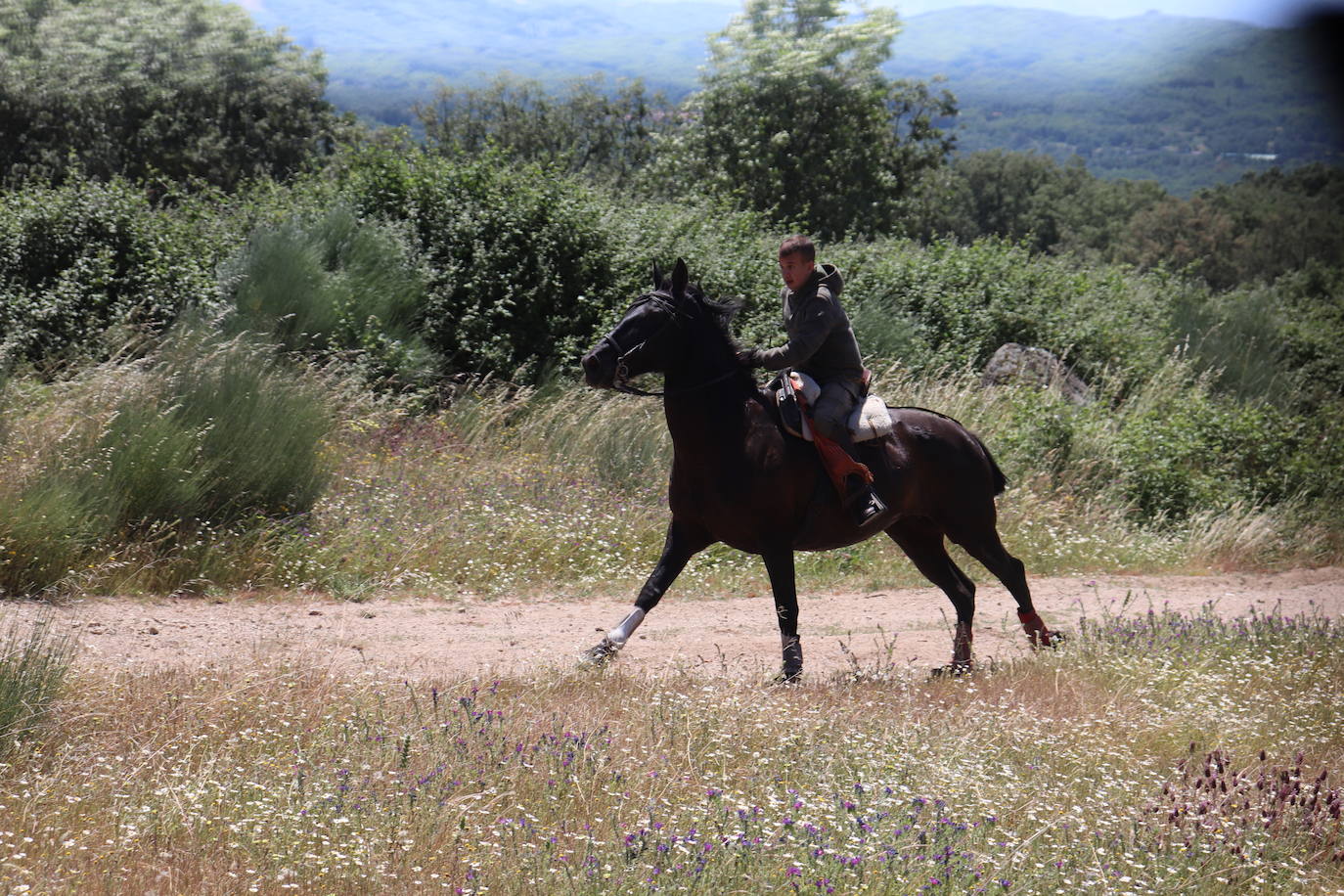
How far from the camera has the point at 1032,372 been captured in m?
17.5

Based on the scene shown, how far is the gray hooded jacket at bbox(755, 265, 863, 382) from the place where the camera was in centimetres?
712

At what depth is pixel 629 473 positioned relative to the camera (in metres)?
13.1

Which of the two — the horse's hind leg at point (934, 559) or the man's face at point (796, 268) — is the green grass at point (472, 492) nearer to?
the horse's hind leg at point (934, 559)

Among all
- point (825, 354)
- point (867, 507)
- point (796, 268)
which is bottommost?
point (867, 507)

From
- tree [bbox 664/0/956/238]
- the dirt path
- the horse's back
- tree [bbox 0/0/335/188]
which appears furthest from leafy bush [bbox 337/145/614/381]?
tree [bbox 664/0/956/238]

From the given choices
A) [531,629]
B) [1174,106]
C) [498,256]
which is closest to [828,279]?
[531,629]

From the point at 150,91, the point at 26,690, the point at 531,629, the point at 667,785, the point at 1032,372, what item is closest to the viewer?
the point at 667,785

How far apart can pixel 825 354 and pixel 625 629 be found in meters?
2.03

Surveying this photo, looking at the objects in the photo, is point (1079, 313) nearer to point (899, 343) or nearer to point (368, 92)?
point (899, 343)

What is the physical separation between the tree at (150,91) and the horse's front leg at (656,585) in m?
21.2

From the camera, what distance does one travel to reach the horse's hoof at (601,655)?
7203 millimetres

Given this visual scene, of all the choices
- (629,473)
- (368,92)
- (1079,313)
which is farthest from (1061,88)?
(629,473)

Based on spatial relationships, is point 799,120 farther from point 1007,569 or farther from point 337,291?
point 1007,569

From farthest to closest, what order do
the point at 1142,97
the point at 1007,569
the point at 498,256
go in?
the point at 1142,97 → the point at 498,256 → the point at 1007,569
